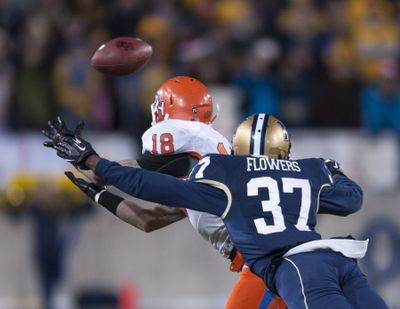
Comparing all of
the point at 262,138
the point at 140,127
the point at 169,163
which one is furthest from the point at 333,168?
the point at 140,127

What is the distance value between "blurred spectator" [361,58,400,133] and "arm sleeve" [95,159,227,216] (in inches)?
205

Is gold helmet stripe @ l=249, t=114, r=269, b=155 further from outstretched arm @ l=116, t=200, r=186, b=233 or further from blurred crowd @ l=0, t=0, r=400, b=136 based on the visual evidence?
blurred crowd @ l=0, t=0, r=400, b=136

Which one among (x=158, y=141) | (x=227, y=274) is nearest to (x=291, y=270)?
(x=158, y=141)

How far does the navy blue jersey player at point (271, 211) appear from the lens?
498 cm

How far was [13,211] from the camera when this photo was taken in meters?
9.70

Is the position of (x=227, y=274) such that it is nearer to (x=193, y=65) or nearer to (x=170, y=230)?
(x=170, y=230)

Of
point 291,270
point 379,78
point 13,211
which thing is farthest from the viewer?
point 379,78

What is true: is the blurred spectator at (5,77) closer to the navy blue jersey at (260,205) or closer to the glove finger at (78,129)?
the glove finger at (78,129)

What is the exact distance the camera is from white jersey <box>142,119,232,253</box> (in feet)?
18.6

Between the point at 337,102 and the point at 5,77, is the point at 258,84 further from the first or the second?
the point at 5,77

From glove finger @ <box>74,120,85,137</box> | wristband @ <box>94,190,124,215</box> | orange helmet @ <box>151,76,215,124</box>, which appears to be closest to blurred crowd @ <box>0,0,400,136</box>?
orange helmet @ <box>151,76,215,124</box>

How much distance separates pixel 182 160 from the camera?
573 cm

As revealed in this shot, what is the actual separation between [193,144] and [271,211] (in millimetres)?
772

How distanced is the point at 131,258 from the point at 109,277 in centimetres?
25
